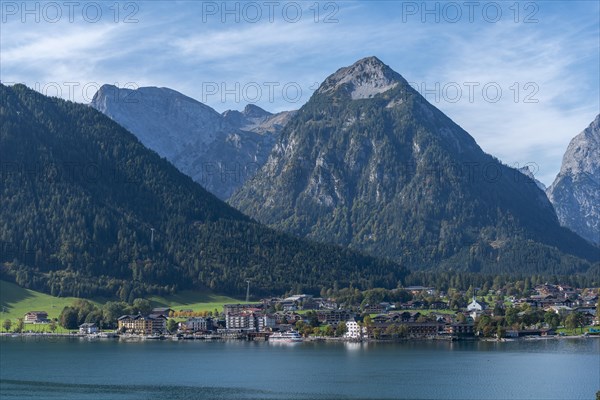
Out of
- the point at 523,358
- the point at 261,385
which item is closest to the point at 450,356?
the point at 523,358

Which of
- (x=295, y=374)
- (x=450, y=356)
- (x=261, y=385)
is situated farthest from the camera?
(x=450, y=356)

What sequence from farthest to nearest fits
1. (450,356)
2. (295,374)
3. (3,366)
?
(450,356), (3,366), (295,374)

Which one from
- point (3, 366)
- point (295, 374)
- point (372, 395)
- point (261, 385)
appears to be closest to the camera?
point (372, 395)

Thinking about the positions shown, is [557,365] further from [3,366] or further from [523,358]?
[3,366]

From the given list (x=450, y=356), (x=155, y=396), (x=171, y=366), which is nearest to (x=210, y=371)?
(x=171, y=366)

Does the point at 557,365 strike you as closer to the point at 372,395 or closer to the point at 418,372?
the point at 418,372

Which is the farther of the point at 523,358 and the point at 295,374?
the point at 523,358
